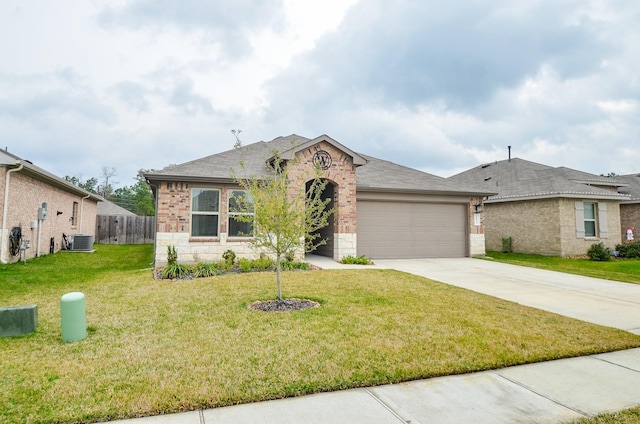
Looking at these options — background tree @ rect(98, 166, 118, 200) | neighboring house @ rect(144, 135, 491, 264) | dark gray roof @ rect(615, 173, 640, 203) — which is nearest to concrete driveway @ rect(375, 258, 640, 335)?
neighboring house @ rect(144, 135, 491, 264)

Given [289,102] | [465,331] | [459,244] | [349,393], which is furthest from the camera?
[289,102]

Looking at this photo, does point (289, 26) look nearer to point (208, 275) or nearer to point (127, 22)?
point (127, 22)

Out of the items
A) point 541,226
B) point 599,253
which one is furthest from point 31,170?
point 599,253

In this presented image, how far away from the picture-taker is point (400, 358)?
12.6 ft

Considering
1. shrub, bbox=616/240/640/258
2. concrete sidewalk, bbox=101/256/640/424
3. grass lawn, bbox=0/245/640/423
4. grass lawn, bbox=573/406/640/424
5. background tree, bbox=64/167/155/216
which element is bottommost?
concrete sidewalk, bbox=101/256/640/424

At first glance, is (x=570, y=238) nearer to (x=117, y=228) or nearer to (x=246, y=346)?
(x=246, y=346)

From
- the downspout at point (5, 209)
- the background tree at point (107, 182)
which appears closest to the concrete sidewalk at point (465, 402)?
the downspout at point (5, 209)

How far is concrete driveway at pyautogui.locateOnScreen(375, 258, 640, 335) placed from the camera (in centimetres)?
614

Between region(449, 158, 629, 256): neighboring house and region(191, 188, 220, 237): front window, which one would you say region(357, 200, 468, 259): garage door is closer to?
region(449, 158, 629, 256): neighboring house

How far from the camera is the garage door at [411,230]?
13.7 metres

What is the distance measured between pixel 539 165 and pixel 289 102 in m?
15.6

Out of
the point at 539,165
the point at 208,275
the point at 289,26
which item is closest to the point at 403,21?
the point at 289,26

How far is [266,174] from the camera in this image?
12.1 meters

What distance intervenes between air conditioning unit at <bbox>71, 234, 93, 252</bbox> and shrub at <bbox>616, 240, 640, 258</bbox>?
83.5 feet
